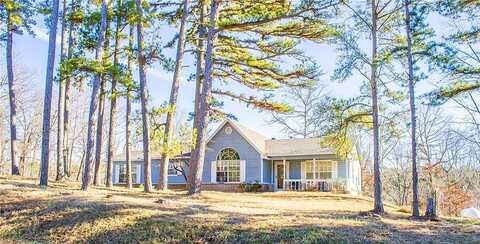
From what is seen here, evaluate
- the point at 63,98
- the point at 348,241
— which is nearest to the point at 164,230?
the point at 348,241

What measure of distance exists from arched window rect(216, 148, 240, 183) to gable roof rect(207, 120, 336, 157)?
133 cm

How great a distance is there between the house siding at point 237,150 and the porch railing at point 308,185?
1859 mm

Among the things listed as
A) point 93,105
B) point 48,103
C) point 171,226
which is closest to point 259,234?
point 171,226

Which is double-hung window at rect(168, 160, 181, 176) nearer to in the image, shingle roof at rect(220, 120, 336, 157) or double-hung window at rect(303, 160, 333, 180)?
shingle roof at rect(220, 120, 336, 157)

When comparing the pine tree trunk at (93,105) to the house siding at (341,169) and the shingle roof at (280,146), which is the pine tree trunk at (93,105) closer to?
the shingle roof at (280,146)

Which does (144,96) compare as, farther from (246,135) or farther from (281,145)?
(281,145)

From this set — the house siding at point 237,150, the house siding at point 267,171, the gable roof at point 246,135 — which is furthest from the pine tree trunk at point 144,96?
the house siding at point 267,171

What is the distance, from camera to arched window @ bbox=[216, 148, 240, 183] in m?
26.9

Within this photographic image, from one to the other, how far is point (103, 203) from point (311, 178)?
18.6 meters

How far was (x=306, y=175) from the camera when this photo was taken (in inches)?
1064

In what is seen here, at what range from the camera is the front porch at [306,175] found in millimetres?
25484

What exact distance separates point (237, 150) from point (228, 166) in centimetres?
124

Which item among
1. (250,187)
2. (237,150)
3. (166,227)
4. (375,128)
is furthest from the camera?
(237,150)

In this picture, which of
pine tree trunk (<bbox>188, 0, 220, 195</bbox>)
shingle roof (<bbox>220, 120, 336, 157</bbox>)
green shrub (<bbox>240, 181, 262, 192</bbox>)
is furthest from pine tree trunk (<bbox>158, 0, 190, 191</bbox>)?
shingle roof (<bbox>220, 120, 336, 157</bbox>)
